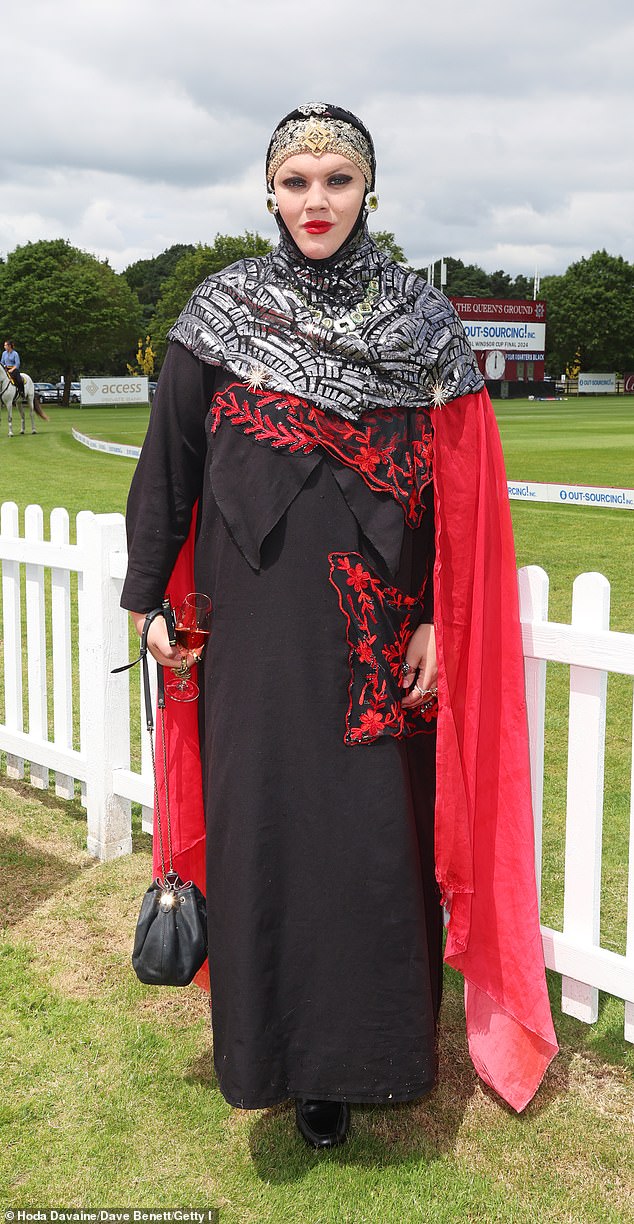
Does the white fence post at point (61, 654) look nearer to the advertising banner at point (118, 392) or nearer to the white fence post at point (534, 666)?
the white fence post at point (534, 666)

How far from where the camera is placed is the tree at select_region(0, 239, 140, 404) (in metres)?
56.2

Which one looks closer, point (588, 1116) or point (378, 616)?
point (378, 616)

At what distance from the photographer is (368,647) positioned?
91.0 inches

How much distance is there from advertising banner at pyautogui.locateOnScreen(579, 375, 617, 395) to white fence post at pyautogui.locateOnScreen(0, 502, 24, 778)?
64.0 meters

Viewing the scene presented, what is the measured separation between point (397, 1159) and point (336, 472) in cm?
158

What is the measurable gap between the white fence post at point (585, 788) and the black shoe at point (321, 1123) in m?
0.77

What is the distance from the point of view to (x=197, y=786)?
8.86ft

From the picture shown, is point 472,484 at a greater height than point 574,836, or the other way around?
point 472,484

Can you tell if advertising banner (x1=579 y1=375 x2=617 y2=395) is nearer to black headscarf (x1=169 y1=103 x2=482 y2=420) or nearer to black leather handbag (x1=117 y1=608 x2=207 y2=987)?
black headscarf (x1=169 y1=103 x2=482 y2=420)

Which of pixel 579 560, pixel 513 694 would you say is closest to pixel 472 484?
pixel 513 694

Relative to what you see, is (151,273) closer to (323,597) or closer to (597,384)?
(597,384)

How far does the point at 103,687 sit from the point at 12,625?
33.3 inches

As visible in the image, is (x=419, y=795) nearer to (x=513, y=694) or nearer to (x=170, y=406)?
(x=513, y=694)

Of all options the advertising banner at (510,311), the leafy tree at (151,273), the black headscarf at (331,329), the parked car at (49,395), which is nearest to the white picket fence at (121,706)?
the black headscarf at (331,329)
